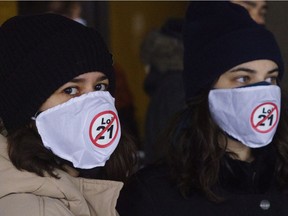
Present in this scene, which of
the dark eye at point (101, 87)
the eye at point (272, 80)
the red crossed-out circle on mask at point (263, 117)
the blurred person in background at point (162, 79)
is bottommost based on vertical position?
the blurred person in background at point (162, 79)

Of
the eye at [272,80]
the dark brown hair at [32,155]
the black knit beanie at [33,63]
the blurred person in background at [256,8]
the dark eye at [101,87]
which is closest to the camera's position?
the dark brown hair at [32,155]

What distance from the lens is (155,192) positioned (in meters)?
2.95

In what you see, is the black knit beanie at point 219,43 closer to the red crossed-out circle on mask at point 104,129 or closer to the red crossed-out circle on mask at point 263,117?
the red crossed-out circle on mask at point 263,117

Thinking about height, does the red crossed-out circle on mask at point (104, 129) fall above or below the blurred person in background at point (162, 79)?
above

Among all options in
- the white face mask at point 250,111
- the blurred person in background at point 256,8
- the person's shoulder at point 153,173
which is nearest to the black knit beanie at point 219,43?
the white face mask at point 250,111

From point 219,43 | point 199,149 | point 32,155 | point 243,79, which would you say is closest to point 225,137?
point 199,149

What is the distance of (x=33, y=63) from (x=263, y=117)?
95 centimetres

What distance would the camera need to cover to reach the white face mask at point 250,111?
295 centimetres

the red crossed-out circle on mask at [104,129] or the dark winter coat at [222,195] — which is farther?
the dark winter coat at [222,195]

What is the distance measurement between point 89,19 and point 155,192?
3714 mm

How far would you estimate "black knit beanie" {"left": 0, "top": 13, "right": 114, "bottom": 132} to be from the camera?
2.59 metres

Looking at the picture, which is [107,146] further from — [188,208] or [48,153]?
[188,208]

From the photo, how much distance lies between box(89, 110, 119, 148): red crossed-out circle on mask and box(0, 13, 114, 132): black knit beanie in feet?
0.57

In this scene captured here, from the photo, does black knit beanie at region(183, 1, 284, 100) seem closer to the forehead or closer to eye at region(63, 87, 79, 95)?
the forehead
